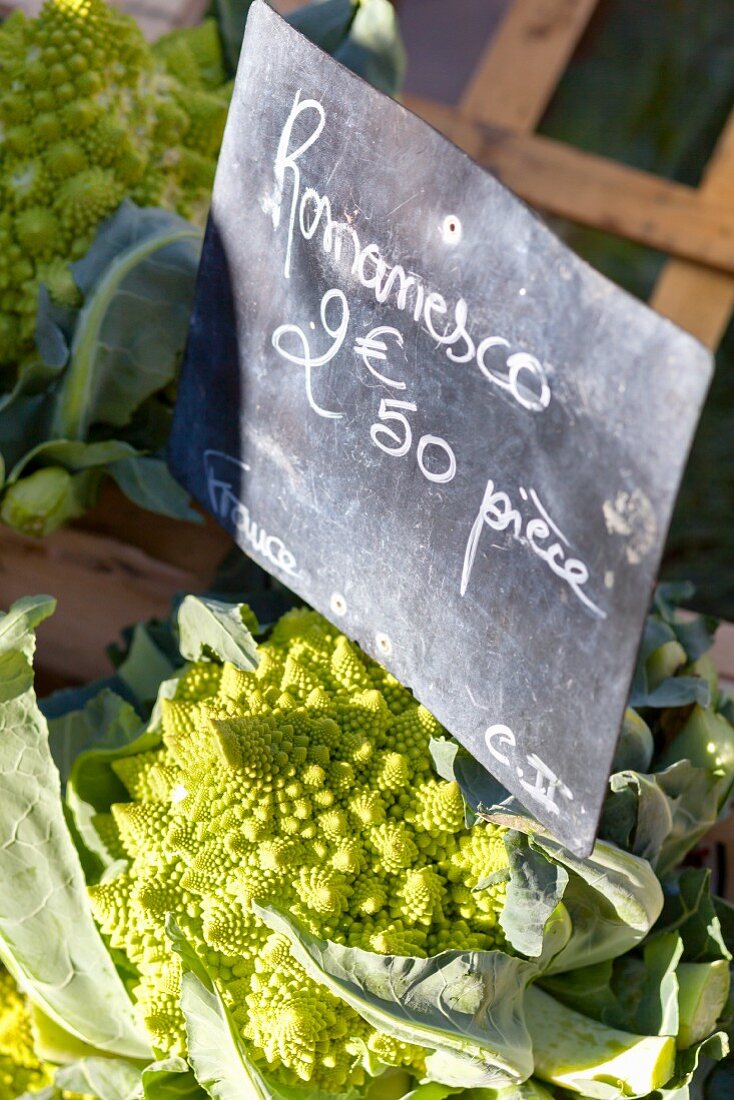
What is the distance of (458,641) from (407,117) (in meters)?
0.38

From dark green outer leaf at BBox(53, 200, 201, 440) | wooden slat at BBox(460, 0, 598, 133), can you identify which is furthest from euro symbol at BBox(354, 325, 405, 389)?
wooden slat at BBox(460, 0, 598, 133)

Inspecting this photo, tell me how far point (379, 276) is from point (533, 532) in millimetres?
235

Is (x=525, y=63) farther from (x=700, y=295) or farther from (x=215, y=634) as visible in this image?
(x=215, y=634)

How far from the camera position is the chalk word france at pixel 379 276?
669 mm

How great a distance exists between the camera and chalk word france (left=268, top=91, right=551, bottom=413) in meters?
0.67

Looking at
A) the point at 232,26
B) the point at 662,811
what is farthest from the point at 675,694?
the point at 232,26

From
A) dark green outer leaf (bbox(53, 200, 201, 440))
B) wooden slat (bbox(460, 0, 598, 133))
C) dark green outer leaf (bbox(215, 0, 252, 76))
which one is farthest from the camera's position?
wooden slat (bbox(460, 0, 598, 133))

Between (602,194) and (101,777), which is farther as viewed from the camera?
(602,194)

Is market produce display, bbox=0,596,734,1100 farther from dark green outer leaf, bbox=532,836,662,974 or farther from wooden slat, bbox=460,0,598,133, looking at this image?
wooden slat, bbox=460,0,598,133

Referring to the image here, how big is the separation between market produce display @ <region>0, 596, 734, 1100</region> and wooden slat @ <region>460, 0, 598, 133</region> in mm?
1021

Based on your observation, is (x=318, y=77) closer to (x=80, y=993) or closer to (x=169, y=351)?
(x=169, y=351)

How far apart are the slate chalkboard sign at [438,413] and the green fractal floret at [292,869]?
0.28 ft

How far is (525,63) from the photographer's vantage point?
1.61 meters

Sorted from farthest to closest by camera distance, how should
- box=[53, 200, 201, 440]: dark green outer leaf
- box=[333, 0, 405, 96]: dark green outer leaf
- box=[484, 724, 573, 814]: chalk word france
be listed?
box=[333, 0, 405, 96]: dark green outer leaf → box=[53, 200, 201, 440]: dark green outer leaf → box=[484, 724, 573, 814]: chalk word france
